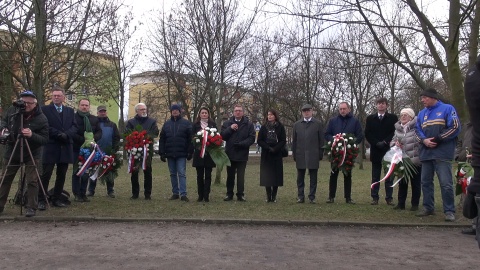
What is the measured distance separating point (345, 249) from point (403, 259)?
2.56 feet

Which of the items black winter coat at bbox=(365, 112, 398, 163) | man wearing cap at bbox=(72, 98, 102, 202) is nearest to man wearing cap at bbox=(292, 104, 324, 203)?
black winter coat at bbox=(365, 112, 398, 163)

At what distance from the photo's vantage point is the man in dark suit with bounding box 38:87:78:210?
9125 mm

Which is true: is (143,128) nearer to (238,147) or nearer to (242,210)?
(238,147)

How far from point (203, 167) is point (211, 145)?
21.1 inches

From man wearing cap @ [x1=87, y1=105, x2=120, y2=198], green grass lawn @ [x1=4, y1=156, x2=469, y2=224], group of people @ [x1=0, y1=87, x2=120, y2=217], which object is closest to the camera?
group of people @ [x1=0, y1=87, x2=120, y2=217]

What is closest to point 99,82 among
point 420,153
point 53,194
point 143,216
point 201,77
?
point 201,77

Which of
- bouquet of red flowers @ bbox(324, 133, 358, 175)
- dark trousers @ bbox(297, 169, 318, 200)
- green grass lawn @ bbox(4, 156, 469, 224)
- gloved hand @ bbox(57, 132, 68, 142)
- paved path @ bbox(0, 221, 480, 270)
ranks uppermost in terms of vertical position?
gloved hand @ bbox(57, 132, 68, 142)

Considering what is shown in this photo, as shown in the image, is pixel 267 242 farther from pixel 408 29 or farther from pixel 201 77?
pixel 201 77

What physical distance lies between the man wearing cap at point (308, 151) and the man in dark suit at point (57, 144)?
4.65 meters

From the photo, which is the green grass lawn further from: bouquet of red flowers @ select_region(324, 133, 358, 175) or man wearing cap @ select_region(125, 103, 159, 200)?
bouquet of red flowers @ select_region(324, 133, 358, 175)

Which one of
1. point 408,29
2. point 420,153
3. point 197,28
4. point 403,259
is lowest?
point 403,259

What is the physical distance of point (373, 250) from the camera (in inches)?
251

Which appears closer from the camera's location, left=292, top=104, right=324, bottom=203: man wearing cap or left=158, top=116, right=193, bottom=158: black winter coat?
left=292, top=104, right=324, bottom=203: man wearing cap

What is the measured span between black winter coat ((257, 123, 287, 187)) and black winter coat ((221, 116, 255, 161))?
0.84 ft
